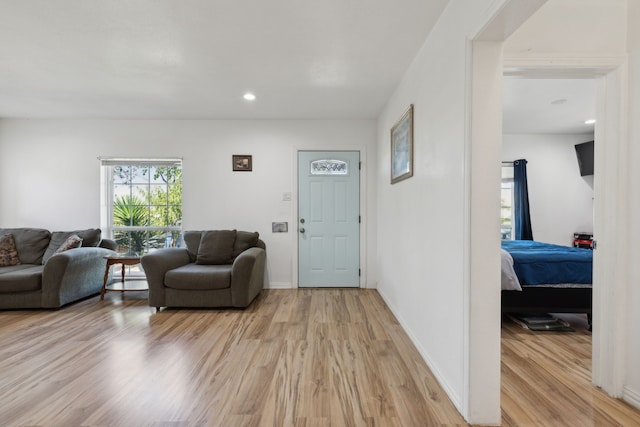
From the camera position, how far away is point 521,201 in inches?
187

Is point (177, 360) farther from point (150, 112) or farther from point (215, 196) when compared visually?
point (150, 112)

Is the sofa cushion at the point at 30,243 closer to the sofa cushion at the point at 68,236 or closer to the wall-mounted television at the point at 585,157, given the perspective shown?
the sofa cushion at the point at 68,236

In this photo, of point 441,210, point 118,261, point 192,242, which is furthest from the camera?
point 192,242

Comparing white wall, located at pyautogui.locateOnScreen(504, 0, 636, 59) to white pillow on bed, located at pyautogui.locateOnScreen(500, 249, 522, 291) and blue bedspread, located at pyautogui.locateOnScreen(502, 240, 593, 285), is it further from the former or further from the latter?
blue bedspread, located at pyautogui.locateOnScreen(502, 240, 593, 285)

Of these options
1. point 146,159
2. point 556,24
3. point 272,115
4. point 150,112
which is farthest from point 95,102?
point 556,24

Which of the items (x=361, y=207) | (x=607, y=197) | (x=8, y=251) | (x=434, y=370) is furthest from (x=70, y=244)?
(x=607, y=197)

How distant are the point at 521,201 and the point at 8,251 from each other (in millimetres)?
7052

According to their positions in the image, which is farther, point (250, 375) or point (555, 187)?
point (555, 187)

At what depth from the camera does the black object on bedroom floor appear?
271 cm

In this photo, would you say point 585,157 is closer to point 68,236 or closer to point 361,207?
point 361,207

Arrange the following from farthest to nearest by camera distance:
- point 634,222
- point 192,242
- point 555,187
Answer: point 555,187
point 192,242
point 634,222

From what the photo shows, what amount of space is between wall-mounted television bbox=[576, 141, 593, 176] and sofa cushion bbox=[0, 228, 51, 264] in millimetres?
7722

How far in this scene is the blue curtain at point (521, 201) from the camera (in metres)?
4.70

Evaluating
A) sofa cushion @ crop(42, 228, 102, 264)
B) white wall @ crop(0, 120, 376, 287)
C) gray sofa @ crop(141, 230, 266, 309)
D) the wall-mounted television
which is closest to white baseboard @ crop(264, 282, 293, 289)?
white wall @ crop(0, 120, 376, 287)
